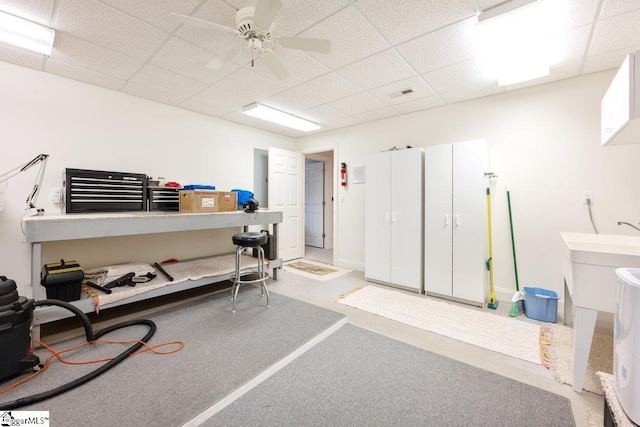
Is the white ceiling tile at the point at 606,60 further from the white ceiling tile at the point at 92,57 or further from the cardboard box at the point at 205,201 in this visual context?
the white ceiling tile at the point at 92,57

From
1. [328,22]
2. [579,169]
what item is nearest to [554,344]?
[579,169]

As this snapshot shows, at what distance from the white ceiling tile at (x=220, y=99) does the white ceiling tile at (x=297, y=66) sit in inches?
29.7

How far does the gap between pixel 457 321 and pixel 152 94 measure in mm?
4410

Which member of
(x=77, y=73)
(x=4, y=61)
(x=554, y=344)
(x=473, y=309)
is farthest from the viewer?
(x=473, y=309)

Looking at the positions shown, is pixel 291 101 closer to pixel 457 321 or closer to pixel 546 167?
pixel 546 167

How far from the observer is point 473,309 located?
2.95 m

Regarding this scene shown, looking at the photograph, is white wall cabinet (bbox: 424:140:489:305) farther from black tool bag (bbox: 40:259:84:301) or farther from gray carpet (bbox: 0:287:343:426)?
black tool bag (bbox: 40:259:84:301)

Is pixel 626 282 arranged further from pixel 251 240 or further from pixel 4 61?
pixel 4 61

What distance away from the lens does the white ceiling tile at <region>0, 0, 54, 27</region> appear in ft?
5.79

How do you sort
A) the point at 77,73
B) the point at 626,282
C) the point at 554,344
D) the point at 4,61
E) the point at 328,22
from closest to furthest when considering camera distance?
the point at 626,282, the point at 328,22, the point at 554,344, the point at 4,61, the point at 77,73

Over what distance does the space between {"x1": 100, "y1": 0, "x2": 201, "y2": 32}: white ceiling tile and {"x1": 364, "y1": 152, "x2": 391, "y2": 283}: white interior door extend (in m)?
2.73

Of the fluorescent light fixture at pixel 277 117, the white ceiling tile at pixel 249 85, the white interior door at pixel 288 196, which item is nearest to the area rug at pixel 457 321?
the white interior door at pixel 288 196

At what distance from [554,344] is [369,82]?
10.0 feet

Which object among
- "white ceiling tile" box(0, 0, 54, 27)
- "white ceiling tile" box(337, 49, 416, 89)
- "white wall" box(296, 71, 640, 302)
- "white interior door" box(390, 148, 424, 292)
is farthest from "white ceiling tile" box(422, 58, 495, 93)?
"white ceiling tile" box(0, 0, 54, 27)
